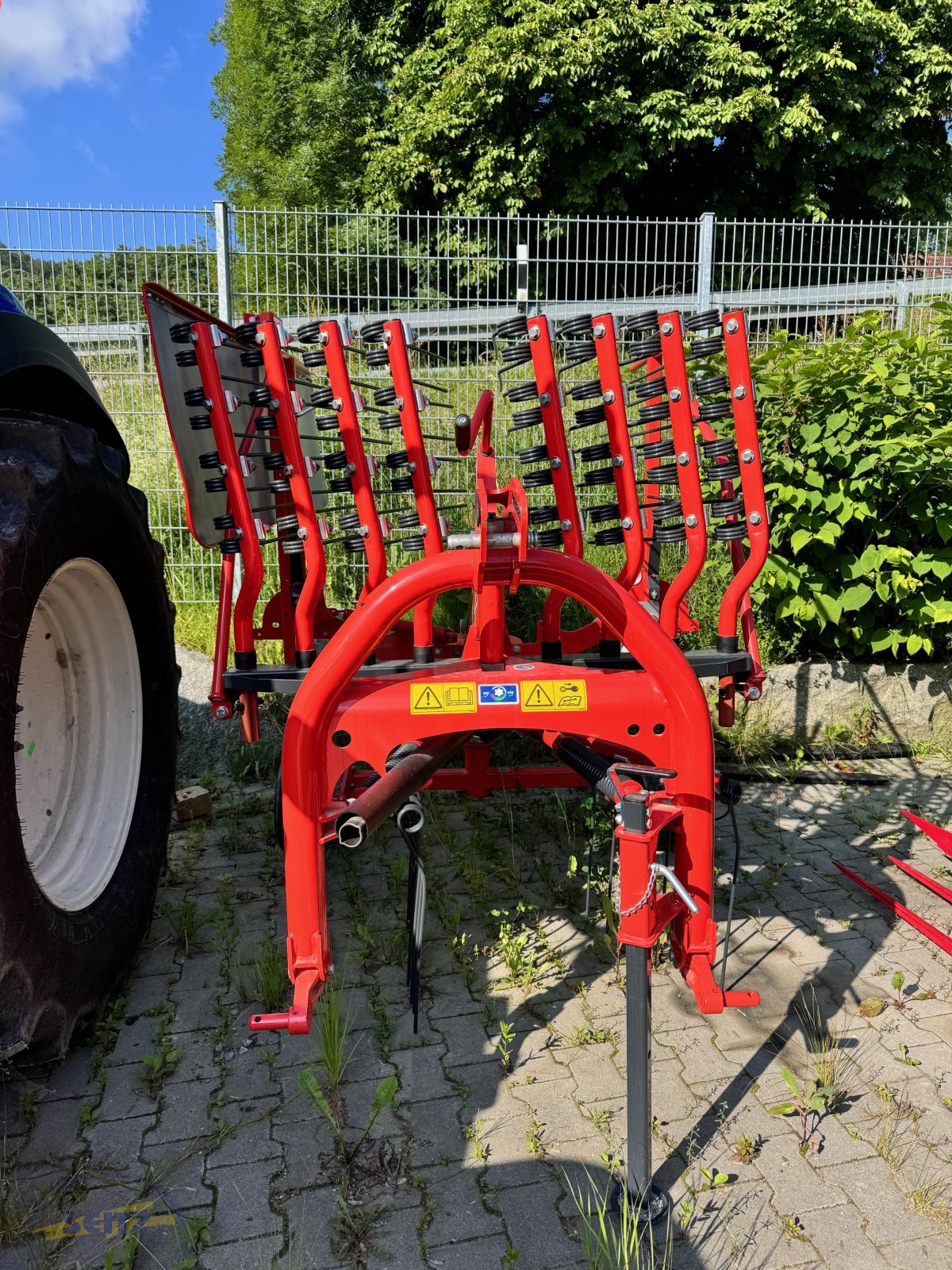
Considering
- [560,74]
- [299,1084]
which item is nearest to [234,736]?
[299,1084]

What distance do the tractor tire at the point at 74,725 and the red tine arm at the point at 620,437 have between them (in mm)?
1372

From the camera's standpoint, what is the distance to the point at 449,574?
2086 millimetres

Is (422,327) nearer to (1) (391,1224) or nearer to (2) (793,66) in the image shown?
(1) (391,1224)

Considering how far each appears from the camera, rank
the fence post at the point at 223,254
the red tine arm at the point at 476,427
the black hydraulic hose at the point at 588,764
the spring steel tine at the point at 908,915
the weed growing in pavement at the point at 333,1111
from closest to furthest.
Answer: the black hydraulic hose at the point at 588,764
the weed growing in pavement at the point at 333,1111
the red tine arm at the point at 476,427
the spring steel tine at the point at 908,915
the fence post at the point at 223,254

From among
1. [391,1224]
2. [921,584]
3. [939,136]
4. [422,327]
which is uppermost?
[939,136]

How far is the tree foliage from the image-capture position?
17641mm

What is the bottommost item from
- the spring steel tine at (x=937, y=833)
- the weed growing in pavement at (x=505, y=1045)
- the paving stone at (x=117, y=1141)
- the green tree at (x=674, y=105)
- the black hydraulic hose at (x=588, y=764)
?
the paving stone at (x=117, y=1141)

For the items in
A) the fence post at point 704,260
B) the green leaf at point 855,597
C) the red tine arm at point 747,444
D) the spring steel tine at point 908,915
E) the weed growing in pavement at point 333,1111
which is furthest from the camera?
the fence post at point 704,260

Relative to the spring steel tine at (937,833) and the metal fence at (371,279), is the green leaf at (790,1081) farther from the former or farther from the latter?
the metal fence at (371,279)

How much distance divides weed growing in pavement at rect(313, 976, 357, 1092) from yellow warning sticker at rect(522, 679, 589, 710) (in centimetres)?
92

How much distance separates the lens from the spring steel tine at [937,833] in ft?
11.8

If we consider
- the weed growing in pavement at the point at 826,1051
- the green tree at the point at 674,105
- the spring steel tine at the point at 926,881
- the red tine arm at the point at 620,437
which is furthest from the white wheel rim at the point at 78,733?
the green tree at the point at 674,105

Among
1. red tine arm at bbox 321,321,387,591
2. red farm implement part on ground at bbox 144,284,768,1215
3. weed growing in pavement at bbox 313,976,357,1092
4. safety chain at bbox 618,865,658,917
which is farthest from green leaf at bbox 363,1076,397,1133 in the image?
red tine arm at bbox 321,321,387,591

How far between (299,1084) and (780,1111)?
1.15 meters
